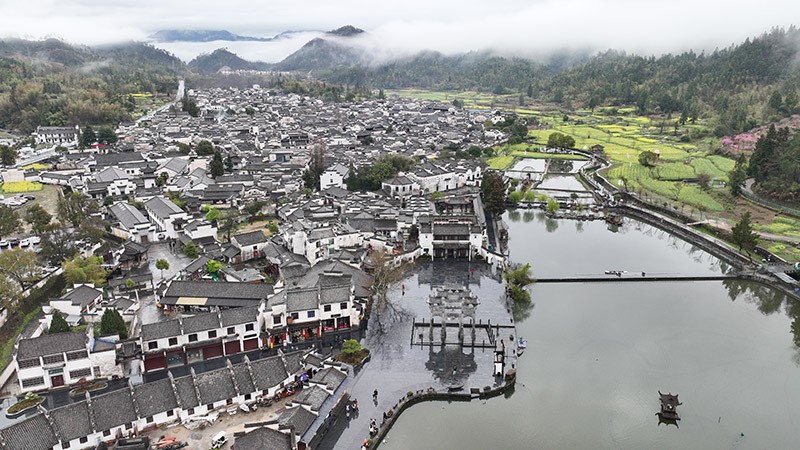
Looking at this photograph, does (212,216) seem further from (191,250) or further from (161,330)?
(161,330)

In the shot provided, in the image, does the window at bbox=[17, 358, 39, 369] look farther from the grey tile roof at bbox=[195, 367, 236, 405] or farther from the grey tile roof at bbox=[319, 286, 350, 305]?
the grey tile roof at bbox=[319, 286, 350, 305]

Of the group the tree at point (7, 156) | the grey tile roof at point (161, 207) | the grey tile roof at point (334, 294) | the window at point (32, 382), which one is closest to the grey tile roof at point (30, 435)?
the window at point (32, 382)

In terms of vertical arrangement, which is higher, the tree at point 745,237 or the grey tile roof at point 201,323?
the tree at point 745,237

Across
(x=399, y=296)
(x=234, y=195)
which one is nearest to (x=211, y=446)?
(x=399, y=296)

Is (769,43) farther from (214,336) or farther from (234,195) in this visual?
(214,336)

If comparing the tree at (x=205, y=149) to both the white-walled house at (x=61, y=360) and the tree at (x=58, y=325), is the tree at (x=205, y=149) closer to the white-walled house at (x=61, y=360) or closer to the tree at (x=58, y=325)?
the tree at (x=58, y=325)

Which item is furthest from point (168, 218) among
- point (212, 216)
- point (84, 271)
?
point (84, 271)
